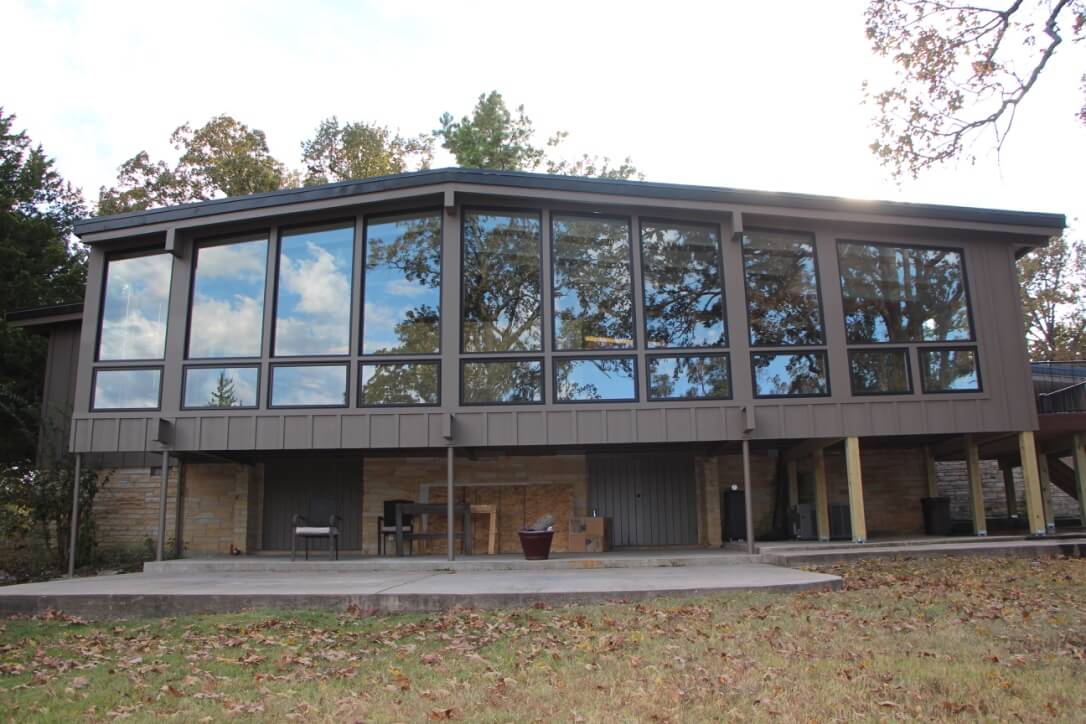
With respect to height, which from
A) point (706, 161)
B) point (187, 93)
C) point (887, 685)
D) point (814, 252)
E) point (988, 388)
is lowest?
point (887, 685)

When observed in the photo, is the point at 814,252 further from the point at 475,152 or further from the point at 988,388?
the point at 475,152

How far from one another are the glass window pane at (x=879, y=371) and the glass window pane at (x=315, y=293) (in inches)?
276

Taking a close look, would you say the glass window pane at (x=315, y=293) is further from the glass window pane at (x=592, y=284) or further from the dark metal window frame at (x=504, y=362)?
the glass window pane at (x=592, y=284)

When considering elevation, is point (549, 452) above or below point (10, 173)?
below

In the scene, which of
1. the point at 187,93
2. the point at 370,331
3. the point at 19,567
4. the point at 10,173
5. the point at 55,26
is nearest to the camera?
the point at 55,26

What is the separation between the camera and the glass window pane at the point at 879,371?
1138cm

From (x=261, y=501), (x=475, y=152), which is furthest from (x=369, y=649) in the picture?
(x=475, y=152)

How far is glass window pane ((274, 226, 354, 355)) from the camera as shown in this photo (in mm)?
11328

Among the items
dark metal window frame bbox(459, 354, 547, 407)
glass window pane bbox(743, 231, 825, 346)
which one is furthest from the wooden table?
glass window pane bbox(743, 231, 825, 346)

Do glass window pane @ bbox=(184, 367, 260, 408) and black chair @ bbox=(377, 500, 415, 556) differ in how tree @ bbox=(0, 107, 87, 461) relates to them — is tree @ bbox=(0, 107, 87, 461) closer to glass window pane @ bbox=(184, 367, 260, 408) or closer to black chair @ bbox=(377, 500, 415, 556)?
glass window pane @ bbox=(184, 367, 260, 408)

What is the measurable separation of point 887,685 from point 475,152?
23.0m

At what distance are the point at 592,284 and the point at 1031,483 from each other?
6.63 m

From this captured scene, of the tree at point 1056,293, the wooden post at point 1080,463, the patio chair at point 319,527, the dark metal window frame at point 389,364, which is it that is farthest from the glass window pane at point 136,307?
the tree at point 1056,293

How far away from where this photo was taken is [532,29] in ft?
46.0
